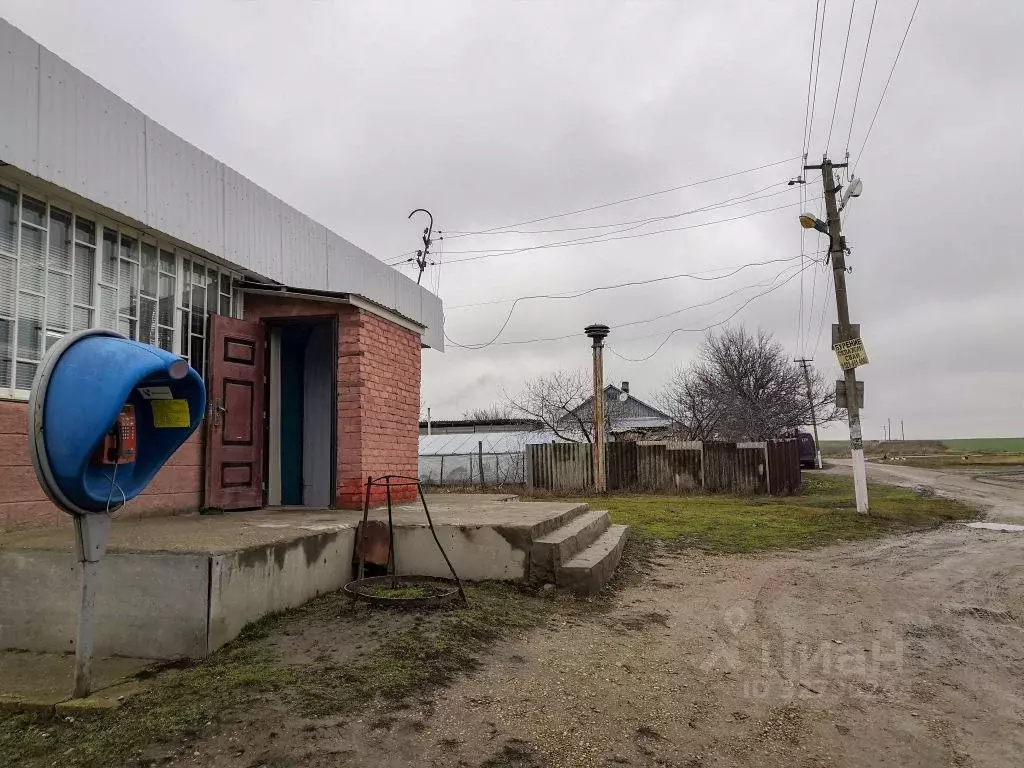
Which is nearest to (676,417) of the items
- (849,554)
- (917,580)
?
(849,554)

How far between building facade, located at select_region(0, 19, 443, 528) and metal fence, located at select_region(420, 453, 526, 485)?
15307mm

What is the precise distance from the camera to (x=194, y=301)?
6820 mm

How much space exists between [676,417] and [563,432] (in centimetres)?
487

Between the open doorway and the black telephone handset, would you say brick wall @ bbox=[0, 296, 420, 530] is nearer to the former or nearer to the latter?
the open doorway

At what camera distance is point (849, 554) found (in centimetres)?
888

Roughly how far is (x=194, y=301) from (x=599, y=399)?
41.5 ft

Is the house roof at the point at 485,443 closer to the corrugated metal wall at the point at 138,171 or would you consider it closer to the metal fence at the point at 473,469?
the metal fence at the point at 473,469

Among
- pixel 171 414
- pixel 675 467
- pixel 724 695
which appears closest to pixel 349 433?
pixel 171 414

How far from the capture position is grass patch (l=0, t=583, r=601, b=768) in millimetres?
2906

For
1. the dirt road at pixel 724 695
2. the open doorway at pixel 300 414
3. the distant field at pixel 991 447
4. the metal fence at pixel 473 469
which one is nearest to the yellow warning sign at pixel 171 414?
the dirt road at pixel 724 695

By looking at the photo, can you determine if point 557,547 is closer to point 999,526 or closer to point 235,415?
point 235,415

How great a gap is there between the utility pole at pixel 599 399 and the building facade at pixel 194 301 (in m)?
8.88

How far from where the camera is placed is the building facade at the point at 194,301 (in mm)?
4949

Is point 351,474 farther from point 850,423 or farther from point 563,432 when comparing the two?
point 563,432
